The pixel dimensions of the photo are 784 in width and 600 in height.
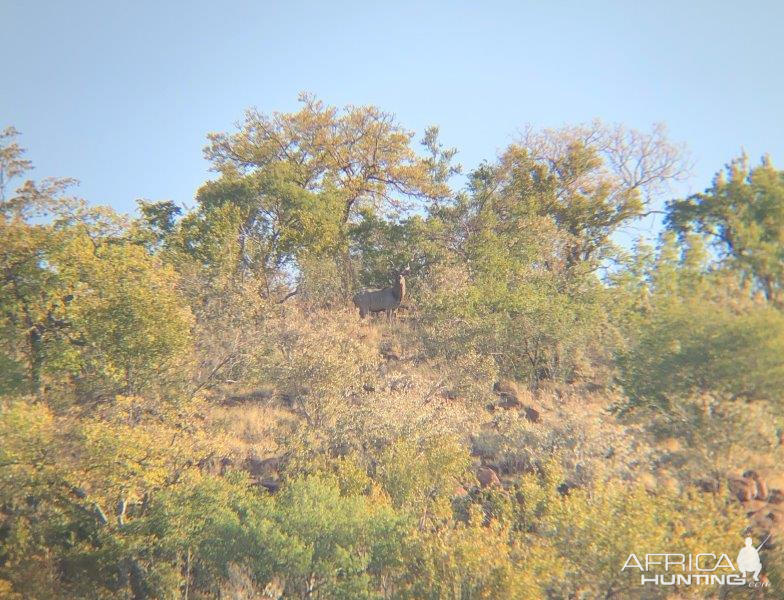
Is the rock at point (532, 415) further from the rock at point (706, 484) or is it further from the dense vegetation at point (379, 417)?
the rock at point (706, 484)

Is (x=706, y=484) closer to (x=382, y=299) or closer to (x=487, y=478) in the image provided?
(x=487, y=478)

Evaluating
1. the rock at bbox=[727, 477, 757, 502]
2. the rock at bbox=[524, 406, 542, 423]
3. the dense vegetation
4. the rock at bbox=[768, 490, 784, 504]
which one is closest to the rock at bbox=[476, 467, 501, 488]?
the dense vegetation

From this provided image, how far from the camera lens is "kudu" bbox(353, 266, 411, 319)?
86.9 feet

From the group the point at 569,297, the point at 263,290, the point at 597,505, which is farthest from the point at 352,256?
the point at 597,505

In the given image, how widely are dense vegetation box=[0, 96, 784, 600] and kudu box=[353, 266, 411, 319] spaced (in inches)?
79.7

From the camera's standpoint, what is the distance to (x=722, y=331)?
13.7 metres

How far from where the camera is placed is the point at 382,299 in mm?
26703

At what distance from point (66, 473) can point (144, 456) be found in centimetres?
157

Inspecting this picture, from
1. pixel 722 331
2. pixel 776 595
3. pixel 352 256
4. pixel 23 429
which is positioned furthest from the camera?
pixel 352 256

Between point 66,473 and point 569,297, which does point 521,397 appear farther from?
point 66,473

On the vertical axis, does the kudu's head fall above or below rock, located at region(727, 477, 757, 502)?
above

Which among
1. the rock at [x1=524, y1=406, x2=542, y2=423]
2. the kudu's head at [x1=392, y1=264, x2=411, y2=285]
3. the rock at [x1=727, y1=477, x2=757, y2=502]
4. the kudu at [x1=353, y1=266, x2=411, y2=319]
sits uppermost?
the kudu's head at [x1=392, y1=264, x2=411, y2=285]

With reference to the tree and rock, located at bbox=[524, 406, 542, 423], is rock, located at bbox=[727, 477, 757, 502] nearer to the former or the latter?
the tree

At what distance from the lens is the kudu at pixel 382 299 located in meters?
26.5
